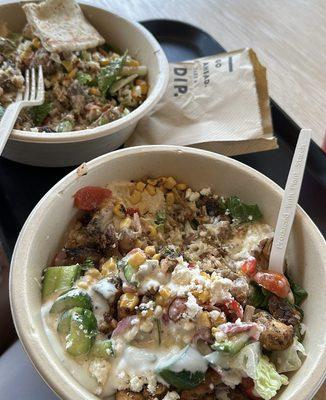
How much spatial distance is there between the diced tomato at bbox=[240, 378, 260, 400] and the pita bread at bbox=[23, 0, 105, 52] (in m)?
1.12

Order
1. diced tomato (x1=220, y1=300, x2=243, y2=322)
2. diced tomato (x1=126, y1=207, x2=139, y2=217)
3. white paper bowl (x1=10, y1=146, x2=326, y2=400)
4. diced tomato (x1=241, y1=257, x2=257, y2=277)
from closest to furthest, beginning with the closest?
white paper bowl (x1=10, y1=146, x2=326, y2=400) → diced tomato (x1=220, y1=300, x2=243, y2=322) → diced tomato (x1=241, y1=257, x2=257, y2=277) → diced tomato (x1=126, y1=207, x2=139, y2=217)

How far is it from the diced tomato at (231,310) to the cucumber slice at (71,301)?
11.0 inches

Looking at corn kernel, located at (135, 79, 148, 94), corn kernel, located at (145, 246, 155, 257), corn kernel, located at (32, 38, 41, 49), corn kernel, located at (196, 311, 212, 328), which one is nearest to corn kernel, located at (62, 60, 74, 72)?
corn kernel, located at (32, 38, 41, 49)

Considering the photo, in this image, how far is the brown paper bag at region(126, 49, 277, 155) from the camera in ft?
5.01

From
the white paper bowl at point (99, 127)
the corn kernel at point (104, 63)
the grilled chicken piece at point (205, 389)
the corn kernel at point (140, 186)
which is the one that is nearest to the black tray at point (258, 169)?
the white paper bowl at point (99, 127)

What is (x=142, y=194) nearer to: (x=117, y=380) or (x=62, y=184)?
(x=62, y=184)

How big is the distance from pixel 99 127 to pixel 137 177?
0.18 meters

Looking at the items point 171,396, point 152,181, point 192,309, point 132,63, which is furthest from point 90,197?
point 132,63

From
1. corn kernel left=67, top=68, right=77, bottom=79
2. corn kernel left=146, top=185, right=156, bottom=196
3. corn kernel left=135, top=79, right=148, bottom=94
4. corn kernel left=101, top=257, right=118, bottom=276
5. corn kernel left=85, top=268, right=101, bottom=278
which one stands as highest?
corn kernel left=135, top=79, right=148, bottom=94

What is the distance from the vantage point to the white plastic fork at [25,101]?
1.29 metres

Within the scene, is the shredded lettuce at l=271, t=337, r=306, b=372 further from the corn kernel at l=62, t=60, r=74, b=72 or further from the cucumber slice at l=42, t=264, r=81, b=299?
the corn kernel at l=62, t=60, r=74, b=72

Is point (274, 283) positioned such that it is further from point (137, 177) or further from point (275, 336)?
point (137, 177)

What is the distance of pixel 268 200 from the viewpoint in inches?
49.3

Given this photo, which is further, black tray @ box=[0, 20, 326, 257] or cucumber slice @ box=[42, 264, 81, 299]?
black tray @ box=[0, 20, 326, 257]
